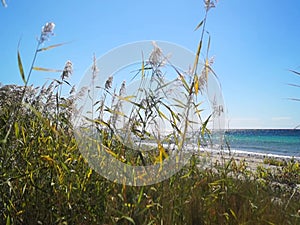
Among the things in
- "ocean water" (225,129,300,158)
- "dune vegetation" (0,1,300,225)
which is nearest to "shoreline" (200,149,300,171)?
"ocean water" (225,129,300,158)

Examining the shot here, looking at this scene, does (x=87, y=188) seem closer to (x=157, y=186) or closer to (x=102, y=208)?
(x=102, y=208)

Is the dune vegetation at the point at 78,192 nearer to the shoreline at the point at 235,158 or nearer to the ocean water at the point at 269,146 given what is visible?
the shoreline at the point at 235,158

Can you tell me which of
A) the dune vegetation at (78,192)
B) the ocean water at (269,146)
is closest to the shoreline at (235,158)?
the ocean water at (269,146)

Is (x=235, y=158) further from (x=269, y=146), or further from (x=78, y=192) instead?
(x=269, y=146)

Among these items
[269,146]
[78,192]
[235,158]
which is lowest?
[269,146]

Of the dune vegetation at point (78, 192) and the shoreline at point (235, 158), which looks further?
the shoreline at point (235, 158)

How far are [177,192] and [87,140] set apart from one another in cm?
82

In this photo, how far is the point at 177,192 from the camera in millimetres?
2133

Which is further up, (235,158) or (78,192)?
(78,192)

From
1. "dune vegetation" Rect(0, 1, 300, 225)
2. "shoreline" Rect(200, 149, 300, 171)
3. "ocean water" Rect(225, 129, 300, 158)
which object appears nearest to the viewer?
"dune vegetation" Rect(0, 1, 300, 225)

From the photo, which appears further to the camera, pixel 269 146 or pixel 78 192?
pixel 269 146

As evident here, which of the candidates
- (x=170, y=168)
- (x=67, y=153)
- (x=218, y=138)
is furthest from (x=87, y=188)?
(x=218, y=138)

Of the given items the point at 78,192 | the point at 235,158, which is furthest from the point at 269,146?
the point at 78,192

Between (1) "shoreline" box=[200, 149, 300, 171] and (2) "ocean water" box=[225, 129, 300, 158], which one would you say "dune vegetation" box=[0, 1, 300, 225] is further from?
(2) "ocean water" box=[225, 129, 300, 158]
